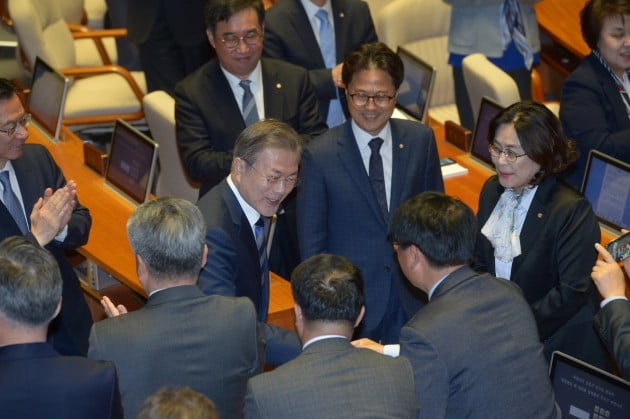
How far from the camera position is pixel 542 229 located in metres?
4.77

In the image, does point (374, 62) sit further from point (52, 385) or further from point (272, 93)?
point (52, 385)

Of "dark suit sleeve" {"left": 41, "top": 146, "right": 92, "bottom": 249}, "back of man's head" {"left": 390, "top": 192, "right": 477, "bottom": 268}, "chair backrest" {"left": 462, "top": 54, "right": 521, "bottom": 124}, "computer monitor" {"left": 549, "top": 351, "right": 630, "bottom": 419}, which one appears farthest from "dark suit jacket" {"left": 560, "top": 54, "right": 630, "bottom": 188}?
"dark suit sleeve" {"left": 41, "top": 146, "right": 92, "bottom": 249}

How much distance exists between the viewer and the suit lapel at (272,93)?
18.9ft

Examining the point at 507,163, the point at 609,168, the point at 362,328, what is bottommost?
the point at 362,328

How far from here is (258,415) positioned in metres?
3.42

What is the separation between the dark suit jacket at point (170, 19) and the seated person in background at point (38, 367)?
4.30 m


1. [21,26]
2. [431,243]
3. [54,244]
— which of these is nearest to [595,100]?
[431,243]

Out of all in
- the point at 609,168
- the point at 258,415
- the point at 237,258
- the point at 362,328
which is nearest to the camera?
the point at 258,415

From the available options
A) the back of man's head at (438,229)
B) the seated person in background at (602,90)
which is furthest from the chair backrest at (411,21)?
the back of man's head at (438,229)

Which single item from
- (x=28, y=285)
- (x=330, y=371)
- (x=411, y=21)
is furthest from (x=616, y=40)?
(x=28, y=285)

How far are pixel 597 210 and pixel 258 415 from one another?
9.33 ft

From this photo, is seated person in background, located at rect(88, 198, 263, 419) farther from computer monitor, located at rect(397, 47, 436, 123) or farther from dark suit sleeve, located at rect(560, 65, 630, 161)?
computer monitor, located at rect(397, 47, 436, 123)

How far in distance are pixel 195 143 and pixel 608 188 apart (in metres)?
1.88

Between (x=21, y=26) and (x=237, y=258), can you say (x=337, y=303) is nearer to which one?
(x=237, y=258)
